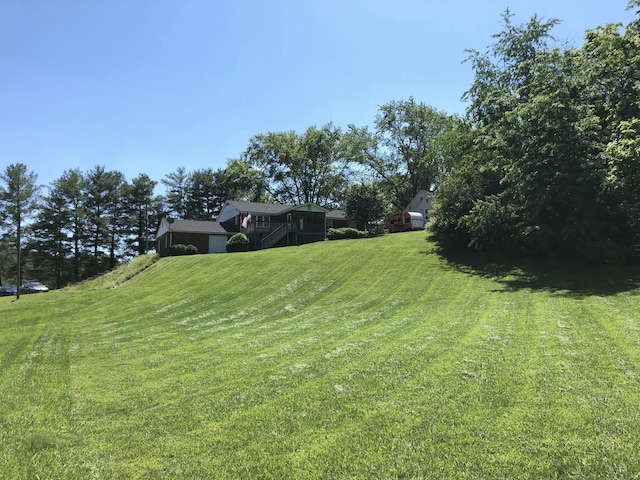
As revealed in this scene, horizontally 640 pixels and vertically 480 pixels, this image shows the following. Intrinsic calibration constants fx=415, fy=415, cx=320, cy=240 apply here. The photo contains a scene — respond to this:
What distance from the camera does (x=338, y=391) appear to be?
5.40 meters

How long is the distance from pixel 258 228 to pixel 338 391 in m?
32.3

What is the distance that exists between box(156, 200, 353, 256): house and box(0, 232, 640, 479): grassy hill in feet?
74.8

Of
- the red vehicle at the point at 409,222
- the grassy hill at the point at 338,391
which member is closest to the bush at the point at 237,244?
the red vehicle at the point at 409,222

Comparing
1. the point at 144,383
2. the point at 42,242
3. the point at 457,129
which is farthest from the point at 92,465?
the point at 42,242

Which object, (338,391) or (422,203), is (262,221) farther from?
(338,391)

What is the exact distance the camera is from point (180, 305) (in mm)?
15219

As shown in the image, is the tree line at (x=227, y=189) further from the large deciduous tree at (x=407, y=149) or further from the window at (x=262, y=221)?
the window at (x=262, y=221)

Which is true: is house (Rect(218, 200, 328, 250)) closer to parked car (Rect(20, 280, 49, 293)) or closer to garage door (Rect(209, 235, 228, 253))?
garage door (Rect(209, 235, 228, 253))

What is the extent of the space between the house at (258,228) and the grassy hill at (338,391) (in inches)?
897

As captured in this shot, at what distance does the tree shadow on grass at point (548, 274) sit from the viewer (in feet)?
44.2

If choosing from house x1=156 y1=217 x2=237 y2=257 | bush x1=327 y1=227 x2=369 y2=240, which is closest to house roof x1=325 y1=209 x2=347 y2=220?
bush x1=327 y1=227 x2=369 y2=240

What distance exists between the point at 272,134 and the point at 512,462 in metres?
57.1

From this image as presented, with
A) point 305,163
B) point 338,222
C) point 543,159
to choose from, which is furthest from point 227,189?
point 543,159

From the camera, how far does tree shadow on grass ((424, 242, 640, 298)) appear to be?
13461 mm
